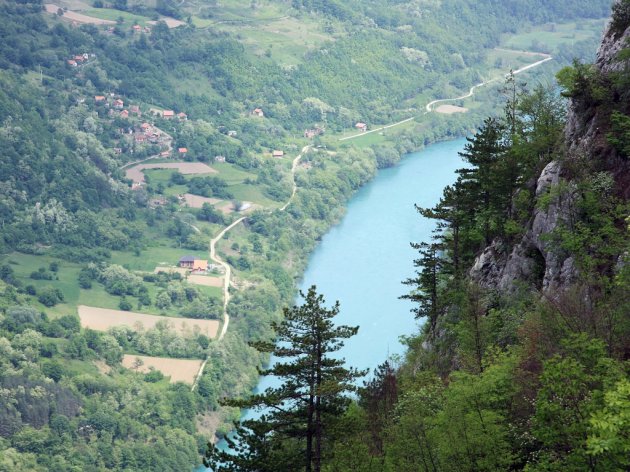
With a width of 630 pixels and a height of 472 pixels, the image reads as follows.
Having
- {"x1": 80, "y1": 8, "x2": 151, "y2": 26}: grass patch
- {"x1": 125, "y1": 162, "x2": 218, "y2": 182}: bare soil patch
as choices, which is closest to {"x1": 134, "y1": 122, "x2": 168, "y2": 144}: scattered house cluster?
{"x1": 125, "y1": 162, "x2": 218, "y2": 182}: bare soil patch

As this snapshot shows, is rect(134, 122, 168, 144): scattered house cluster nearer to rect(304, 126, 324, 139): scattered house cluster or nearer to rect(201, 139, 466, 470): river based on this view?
rect(304, 126, 324, 139): scattered house cluster

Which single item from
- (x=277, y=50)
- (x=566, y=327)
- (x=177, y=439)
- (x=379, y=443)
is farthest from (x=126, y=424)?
(x=277, y=50)

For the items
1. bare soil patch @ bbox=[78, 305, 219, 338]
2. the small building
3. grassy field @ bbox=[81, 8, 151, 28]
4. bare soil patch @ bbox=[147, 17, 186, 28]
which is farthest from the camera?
bare soil patch @ bbox=[147, 17, 186, 28]

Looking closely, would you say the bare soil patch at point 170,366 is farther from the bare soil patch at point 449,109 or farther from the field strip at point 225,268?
the bare soil patch at point 449,109

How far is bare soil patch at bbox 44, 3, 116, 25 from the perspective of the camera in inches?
6575

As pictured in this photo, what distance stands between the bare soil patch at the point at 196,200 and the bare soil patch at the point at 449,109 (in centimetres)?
5103

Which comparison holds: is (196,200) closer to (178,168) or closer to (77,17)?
(178,168)

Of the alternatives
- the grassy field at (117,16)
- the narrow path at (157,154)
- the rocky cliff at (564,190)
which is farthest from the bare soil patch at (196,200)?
the rocky cliff at (564,190)

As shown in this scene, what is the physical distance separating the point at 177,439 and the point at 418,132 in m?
86.7

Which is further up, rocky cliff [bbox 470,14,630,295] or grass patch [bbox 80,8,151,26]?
grass patch [bbox 80,8,151,26]

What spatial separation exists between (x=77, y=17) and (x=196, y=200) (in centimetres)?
5524

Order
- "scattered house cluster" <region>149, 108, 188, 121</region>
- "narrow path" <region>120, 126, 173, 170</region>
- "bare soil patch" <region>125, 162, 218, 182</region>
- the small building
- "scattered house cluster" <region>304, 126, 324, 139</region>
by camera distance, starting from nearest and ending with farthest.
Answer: the small building, "bare soil patch" <region>125, 162, 218, 182</region>, "narrow path" <region>120, 126, 173, 170</region>, "scattered house cluster" <region>149, 108, 188, 121</region>, "scattered house cluster" <region>304, 126, 324, 139</region>

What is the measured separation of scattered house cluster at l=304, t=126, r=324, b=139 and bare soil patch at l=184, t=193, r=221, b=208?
103ft

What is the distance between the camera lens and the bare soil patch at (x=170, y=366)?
88125 mm
